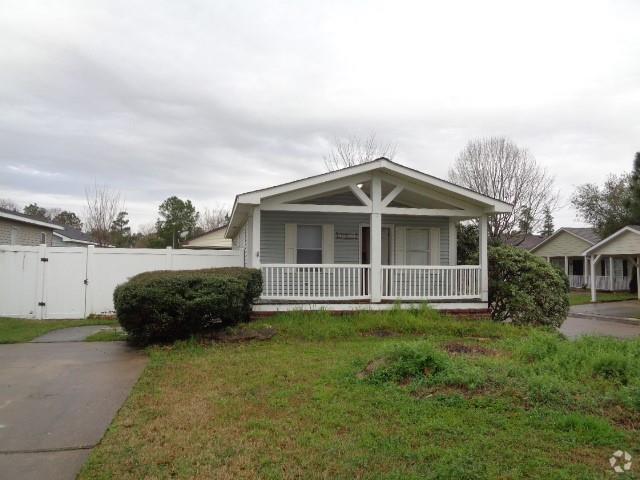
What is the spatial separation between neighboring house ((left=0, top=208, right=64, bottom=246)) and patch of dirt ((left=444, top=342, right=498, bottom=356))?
16.3 meters

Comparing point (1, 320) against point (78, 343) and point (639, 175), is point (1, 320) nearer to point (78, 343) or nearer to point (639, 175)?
point (78, 343)

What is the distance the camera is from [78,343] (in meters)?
9.21

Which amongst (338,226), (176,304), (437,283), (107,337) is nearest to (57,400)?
(176,304)

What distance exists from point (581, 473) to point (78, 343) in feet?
28.1

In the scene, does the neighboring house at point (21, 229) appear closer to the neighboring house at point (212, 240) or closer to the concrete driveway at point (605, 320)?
the neighboring house at point (212, 240)

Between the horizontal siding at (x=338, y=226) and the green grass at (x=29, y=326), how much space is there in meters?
4.46

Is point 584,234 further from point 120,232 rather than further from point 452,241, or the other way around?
point 120,232

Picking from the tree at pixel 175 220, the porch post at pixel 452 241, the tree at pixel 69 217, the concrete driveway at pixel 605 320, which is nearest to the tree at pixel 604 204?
the concrete driveway at pixel 605 320

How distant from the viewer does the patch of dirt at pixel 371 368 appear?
6108mm

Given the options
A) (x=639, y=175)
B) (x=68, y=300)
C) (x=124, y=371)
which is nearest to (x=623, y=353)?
(x=124, y=371)

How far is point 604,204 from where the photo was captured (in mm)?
41031

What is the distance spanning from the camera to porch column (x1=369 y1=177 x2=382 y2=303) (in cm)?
1162

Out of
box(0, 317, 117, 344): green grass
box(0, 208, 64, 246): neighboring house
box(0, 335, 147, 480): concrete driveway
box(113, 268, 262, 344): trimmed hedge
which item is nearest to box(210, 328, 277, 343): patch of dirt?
box(113, 268, 262, 344): trimmed hedge

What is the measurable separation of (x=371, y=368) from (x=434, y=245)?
8.80 metres
